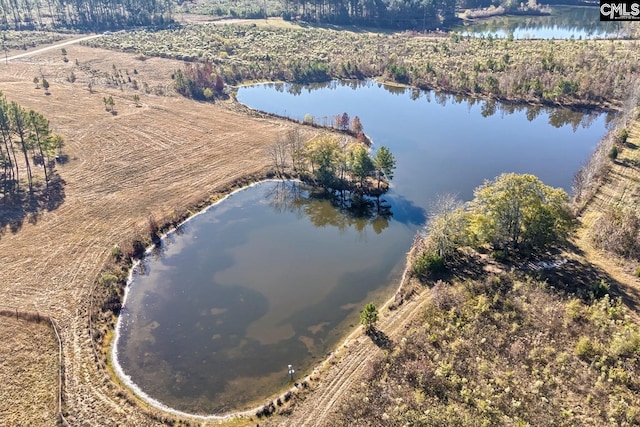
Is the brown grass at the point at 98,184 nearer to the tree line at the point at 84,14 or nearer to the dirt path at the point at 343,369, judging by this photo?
the dirt path at the point at 343,369

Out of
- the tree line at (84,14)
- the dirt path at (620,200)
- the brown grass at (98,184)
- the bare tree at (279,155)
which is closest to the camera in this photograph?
the brown grass at (98,184)

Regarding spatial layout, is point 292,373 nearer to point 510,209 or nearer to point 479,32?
point 510,209

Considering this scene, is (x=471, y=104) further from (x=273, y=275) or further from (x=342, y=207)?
(x=273, y=275)

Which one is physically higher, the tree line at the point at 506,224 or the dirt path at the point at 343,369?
the tree line at the point at 506,224

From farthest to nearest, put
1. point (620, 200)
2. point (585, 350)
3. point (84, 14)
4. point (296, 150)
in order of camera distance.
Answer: point (84, 14) < point (296, 150) < point (620, 200) < point (585, 350)

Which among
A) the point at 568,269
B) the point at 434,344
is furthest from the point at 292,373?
the point at 568,269

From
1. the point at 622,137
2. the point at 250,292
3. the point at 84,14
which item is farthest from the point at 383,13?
the point at 250,292

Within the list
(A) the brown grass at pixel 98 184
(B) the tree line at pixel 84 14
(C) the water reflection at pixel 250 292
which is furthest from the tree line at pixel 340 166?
(B) the tree line at pixel 84 14
